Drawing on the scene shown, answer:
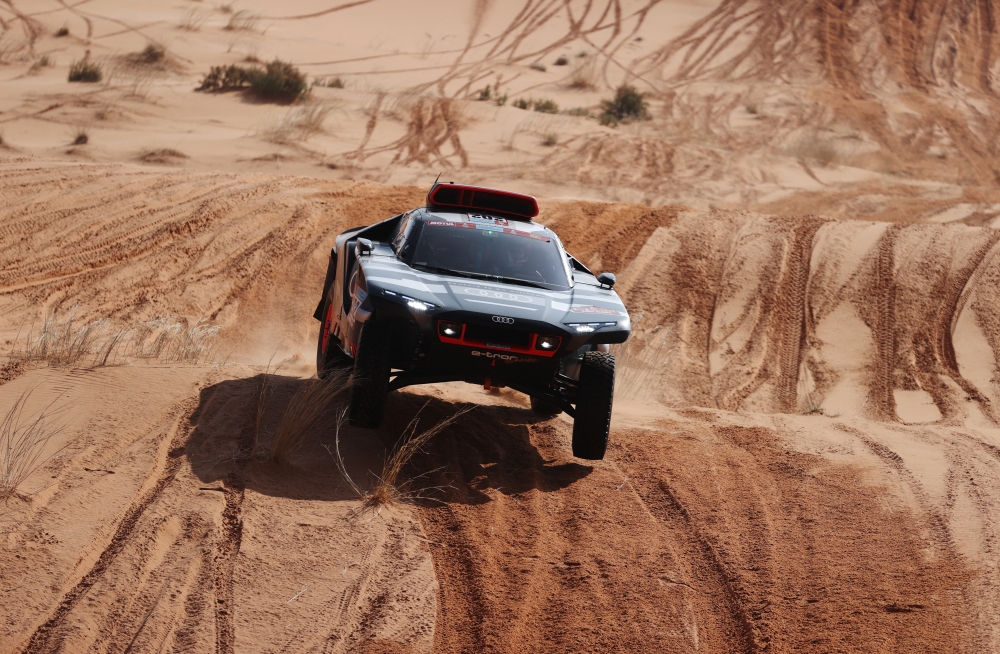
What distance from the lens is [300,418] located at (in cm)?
603

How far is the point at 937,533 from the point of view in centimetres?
574

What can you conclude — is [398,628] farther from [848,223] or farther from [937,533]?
[848,223]

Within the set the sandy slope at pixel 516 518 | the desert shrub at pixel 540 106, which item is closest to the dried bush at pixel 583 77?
the desert shrub at pixel 540 106

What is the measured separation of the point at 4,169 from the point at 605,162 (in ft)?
37.8

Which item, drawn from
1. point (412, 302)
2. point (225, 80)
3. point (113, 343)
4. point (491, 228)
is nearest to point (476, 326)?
point (412, 302)

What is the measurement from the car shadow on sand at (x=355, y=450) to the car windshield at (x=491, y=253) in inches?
44.4

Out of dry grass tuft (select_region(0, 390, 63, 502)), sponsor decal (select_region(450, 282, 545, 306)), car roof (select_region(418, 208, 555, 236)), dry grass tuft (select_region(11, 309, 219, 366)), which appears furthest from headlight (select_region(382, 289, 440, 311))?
dry grass tuft (select_region(11, 309, 219, 366))

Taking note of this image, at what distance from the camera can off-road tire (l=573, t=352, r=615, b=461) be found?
6.38 metres

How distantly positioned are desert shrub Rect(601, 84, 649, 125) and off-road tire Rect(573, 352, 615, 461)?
1934cm

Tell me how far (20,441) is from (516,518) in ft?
9.72

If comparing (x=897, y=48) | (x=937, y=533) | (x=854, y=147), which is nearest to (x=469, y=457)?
(x=937, y=533)

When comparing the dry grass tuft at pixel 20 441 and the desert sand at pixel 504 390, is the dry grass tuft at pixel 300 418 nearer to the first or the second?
the desert sand at pixel 504 390

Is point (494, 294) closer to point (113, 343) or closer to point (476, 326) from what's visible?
point (476, 326)

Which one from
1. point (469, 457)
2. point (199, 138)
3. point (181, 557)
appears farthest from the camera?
point (199, 138)
